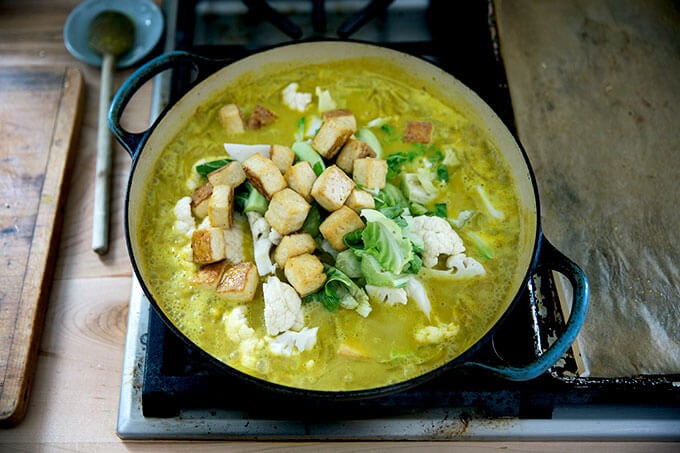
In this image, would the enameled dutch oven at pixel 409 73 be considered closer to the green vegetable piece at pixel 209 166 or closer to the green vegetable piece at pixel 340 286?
the green vegetable piece at pixel 209 166

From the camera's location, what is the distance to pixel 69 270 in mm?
1755

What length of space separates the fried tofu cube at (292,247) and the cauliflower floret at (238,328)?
151mm

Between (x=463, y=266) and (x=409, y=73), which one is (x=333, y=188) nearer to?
(x=463, y=266)

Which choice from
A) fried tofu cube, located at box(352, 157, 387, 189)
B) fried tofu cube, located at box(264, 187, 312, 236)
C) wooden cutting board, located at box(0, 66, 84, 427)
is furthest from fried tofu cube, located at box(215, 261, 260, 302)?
wooden cutting board, located at box(0, 66, 84, 427)

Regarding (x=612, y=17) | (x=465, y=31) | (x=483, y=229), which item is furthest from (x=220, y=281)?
(x=612, y=17)

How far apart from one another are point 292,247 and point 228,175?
0.25m

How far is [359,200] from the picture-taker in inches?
58.5

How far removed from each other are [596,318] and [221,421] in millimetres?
952

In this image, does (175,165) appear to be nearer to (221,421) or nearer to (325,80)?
(325,80)

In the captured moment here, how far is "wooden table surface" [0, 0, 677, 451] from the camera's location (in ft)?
5.03

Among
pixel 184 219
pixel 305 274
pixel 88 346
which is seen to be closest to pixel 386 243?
pixel 305 274

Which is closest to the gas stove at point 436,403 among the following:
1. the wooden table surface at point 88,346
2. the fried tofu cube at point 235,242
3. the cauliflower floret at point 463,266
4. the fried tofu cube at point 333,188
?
the wooden table surface at point 88,346

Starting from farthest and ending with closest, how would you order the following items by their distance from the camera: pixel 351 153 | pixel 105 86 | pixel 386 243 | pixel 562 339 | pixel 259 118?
pixel 105 86 < pixel 259 118 < pixel 351 153 < pixel 386 243 < pixel 562 339

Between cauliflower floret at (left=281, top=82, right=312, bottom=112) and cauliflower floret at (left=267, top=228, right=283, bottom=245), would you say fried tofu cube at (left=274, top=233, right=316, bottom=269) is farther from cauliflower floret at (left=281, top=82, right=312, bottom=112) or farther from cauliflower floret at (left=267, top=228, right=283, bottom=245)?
cauliflower floret at (left=281, top=82, right=312, bottom=112)
